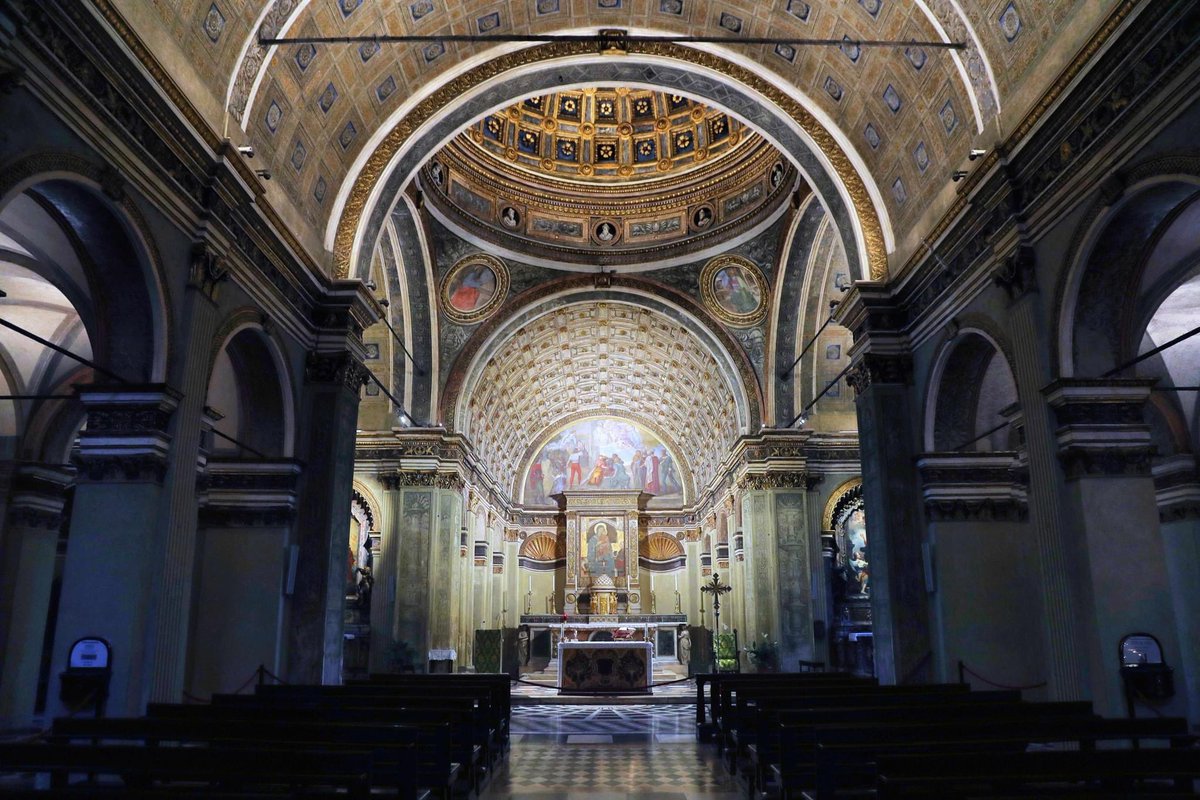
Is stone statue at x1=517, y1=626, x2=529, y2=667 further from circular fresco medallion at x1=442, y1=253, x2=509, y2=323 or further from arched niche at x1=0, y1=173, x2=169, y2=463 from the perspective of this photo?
arched niche at x1=0, y1=173, x2=169, y2=463

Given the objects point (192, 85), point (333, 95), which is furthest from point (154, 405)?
point (333, 95)

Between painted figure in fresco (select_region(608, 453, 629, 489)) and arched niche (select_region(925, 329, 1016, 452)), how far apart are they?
977 inches

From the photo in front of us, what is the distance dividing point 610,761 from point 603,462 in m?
27.3

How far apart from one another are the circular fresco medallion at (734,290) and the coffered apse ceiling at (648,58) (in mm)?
8159

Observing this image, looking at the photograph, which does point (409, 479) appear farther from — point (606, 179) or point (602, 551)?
point (602, 551)

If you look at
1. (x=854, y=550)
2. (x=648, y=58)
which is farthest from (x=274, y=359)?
(x=854, y=550)

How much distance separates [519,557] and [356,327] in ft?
80.9

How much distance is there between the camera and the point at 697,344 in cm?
2514

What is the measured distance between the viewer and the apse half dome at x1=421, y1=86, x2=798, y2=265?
853 inches

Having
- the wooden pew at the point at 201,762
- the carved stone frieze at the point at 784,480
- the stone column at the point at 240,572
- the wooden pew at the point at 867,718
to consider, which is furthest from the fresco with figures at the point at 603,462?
the wooden pew at the point at 201,762

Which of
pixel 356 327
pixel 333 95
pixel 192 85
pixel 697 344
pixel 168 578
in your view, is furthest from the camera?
pixel 697 344

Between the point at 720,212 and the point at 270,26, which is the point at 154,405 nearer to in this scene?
the point at 270,26

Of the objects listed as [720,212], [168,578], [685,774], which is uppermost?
[720,212]

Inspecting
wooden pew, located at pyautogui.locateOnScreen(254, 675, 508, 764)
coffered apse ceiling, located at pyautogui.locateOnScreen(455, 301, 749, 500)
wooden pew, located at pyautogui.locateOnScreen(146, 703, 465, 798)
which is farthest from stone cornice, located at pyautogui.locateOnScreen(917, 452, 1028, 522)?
coffered apse ceiling, located at pyautogui.locateOnScreen(455, 301, 749, 500)
